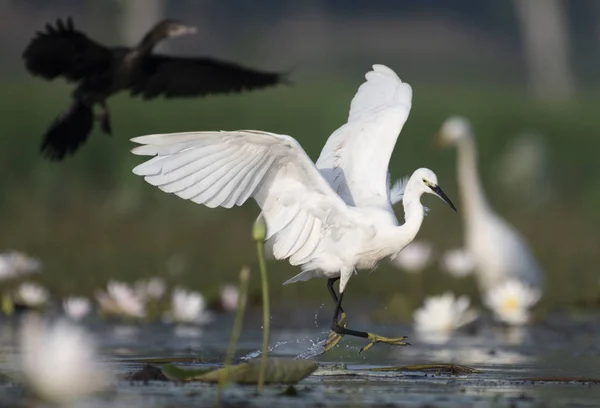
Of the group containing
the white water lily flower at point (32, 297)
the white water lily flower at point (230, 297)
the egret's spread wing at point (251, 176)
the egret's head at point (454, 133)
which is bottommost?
the white water lily flower at point (32, 297)

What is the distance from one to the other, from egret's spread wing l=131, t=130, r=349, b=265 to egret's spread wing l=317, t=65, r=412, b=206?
33 cm

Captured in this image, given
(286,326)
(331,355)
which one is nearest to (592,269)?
(286,326)

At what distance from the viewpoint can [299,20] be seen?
1577 inches

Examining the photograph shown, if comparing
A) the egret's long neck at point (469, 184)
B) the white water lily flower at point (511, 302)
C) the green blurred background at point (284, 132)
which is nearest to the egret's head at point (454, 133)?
the egret's long neck at point (469, 184)

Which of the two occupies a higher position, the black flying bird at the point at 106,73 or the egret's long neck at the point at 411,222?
the black flying bird at the point at 106,73

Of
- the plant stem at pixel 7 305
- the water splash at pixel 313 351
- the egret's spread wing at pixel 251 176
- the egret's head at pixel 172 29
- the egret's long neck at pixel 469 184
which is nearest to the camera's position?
the egret's spread wing at pixel 251 176

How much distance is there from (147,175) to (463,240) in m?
6.42

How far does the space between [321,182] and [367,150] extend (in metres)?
0.69

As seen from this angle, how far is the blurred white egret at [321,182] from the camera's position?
19.5 ft

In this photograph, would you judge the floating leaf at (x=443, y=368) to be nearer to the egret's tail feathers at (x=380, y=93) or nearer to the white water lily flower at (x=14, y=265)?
the egret's tail feathers at (x=380, y=93)

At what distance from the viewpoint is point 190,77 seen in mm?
8281

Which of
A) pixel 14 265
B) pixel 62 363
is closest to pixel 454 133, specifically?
pixel 14 265

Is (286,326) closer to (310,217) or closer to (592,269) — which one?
(310,217)

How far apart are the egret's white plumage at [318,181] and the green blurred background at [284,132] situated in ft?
6.92
